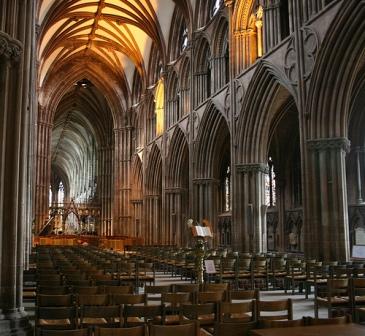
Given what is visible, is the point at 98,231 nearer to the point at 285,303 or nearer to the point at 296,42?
the point at 296,42

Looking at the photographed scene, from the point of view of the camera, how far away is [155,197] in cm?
3759

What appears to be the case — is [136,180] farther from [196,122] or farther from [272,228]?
[272,228]

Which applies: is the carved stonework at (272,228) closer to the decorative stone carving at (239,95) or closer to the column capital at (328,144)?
the decorative stone carving at (239,95)

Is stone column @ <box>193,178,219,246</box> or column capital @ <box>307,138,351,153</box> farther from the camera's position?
stone column @ <box>193,178,219,246</box>

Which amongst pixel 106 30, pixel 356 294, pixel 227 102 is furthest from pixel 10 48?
pixel 106 30

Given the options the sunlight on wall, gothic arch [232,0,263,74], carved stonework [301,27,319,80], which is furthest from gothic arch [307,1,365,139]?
the sunlight on wall

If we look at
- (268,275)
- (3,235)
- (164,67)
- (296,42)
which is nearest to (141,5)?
(164,67)

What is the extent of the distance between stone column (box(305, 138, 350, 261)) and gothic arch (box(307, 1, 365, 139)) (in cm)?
53

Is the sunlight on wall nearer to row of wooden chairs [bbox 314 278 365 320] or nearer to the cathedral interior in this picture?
the cathedral interior

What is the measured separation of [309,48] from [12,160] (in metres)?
12.2

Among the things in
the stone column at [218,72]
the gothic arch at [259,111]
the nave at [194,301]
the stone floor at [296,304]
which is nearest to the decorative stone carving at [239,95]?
the gothic arch at [259,111]

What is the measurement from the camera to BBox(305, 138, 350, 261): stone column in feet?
49.7

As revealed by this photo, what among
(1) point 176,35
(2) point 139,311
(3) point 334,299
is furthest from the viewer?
(1) point 176,35

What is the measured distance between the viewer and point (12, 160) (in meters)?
7.61
